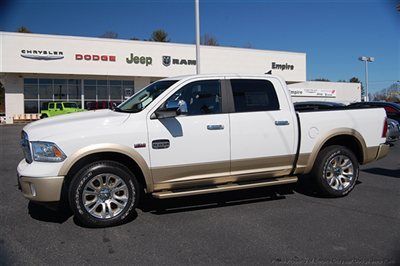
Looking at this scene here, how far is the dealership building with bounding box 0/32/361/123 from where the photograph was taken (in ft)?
115

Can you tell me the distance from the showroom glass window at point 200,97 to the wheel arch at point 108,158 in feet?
3.23

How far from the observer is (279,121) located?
6137mm

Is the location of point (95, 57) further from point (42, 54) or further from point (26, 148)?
point (26, 148)

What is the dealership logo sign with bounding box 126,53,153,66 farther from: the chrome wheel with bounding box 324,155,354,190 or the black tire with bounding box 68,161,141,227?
the black tire with bounding box 68,161,141,227

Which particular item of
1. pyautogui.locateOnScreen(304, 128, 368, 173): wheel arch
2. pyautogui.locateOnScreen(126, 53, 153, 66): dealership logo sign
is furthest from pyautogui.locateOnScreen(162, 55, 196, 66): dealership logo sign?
pyautogui.locateOnScreen(304, 128, 368, 173): wheel arch

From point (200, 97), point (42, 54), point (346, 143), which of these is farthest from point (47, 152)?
point (42, 54)

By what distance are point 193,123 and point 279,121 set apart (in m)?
1.40

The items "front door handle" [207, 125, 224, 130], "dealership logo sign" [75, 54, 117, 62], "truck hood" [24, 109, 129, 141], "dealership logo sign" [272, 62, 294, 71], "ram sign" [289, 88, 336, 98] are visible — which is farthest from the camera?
"ram sign" [289, 88, 336, 98]

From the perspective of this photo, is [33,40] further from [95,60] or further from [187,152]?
[187,152]

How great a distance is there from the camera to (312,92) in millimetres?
54594

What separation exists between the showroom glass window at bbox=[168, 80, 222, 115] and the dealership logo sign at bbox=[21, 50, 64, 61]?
3315cm

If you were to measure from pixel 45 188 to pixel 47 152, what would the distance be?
1.45 feet

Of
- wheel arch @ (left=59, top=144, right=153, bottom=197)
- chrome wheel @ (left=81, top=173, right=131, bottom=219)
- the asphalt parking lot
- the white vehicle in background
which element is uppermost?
the white vehicle in background

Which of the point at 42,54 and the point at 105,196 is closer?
the point at 105,196
